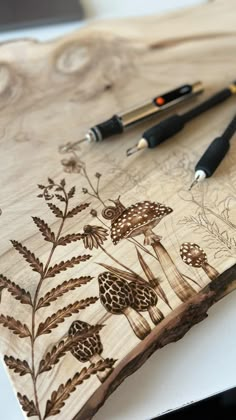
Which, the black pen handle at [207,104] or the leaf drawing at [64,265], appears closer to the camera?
the leaf drawing at [64,265]

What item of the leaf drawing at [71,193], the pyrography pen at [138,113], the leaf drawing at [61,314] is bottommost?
the leaf drawing at [61,314]

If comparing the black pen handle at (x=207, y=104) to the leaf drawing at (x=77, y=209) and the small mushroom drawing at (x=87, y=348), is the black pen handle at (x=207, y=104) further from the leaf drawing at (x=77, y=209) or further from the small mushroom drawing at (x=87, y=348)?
the small mushroom drawing at (x=87, y=348)

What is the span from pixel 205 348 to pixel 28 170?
0.24 metres

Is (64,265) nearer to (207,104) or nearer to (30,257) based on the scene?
(30,257)

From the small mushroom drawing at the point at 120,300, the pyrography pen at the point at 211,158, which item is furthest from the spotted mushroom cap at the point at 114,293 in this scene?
the pyrography pen at the point at 211,158

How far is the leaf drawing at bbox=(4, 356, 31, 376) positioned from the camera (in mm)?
342

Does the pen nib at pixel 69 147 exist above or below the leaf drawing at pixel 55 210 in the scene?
above

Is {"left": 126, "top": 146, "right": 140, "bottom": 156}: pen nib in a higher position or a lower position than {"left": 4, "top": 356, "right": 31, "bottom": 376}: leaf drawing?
higher

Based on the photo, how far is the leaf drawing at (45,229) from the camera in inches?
16.5

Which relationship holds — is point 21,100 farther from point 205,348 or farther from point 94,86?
point 205,348

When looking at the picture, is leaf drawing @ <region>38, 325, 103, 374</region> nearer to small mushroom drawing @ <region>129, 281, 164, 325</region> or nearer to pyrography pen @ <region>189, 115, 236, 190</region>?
small mushroom drawing @ <region>129, 281, 164, 325</region>

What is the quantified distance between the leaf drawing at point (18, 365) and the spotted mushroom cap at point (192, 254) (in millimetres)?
156

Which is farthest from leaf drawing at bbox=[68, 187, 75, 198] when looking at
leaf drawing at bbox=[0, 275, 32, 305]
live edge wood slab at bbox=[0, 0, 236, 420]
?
leaf drawing at bbox=[0, 275, 32, 305]

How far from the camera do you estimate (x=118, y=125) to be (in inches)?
20.1
